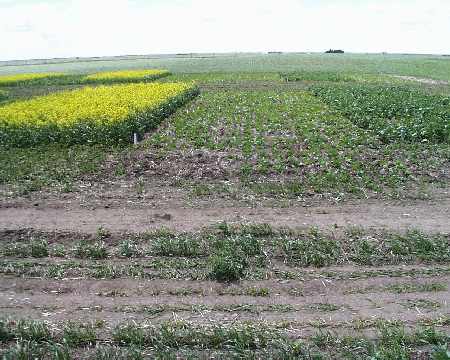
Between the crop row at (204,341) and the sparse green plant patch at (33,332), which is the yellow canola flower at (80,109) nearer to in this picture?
the sparse green plant patch at (33,332)

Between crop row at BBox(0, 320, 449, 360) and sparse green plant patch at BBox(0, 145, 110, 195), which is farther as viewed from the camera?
sparse green plant patch at BBox(0, 145, 110, 195)

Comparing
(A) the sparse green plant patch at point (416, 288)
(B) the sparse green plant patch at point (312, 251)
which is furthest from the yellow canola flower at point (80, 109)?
(A) the sparse green plant patch at point (416, 288)

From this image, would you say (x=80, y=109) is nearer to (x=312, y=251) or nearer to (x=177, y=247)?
(x=177, y=247)

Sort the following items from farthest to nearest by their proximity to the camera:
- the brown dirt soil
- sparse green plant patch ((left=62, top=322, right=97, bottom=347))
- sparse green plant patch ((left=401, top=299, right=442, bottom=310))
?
1. sparse green plant patch ((left=401, top=299, right=442, bottom=310))
2. the brown dirt soil
3. sparse green plant patch ((left=62, top=322, right=97, bottom=347))

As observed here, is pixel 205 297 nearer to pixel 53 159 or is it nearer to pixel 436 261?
pixel 436 261

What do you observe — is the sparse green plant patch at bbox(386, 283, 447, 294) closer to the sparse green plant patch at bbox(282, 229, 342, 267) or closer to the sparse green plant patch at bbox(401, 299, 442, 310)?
the sparse green plant patch at bbox(401, 299, 442, 310)

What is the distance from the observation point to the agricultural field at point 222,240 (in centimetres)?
625

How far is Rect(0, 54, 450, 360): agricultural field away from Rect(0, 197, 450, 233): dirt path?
0.21 ft

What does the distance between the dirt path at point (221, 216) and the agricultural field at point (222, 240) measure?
6 centimetres

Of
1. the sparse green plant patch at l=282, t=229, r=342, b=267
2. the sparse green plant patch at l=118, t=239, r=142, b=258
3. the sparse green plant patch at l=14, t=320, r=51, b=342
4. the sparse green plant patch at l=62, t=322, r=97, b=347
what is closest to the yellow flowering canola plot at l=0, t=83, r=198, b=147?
the sparse green plant patch at l=118, t=239, r=142, b=258

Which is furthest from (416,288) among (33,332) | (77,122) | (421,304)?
(77,122)

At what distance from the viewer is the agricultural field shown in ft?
20.5

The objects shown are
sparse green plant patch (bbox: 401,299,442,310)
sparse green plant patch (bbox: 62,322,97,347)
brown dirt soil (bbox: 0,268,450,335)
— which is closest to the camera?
A: sparse green plant patch (bbox: 62,322,97,347)

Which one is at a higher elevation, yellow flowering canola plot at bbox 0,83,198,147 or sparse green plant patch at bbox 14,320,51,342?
yellow flowering canola plot at bbox 0,83,198,147
